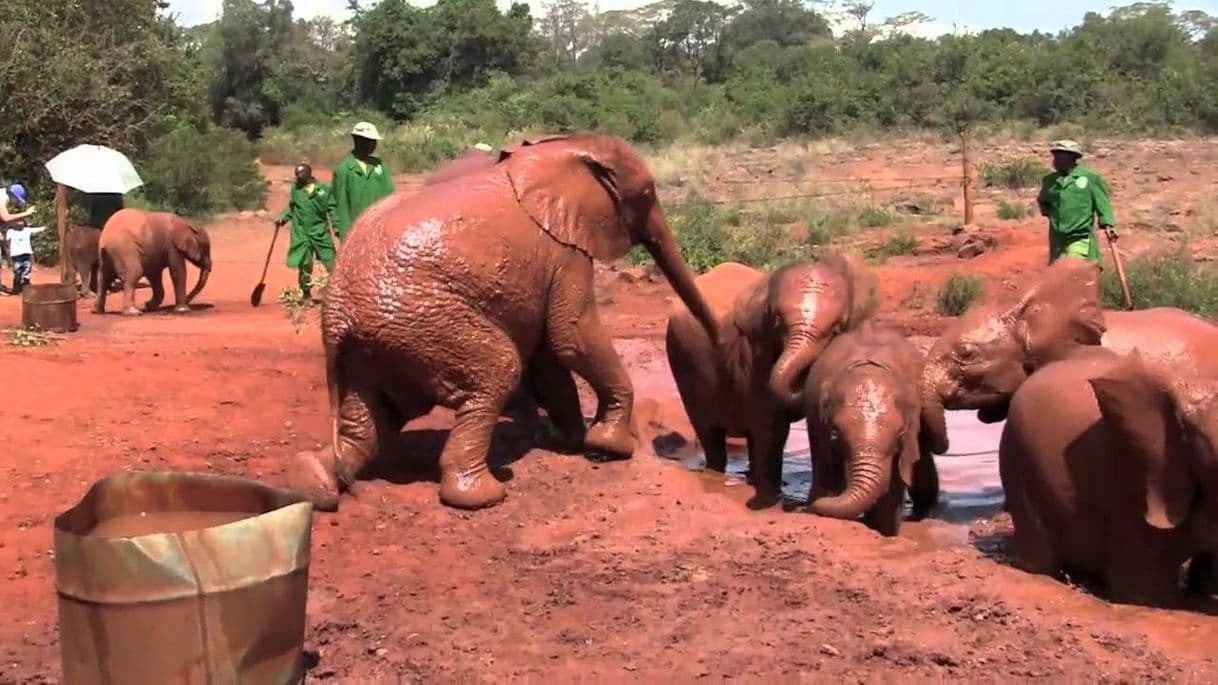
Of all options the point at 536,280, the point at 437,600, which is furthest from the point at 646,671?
the point at 536,280

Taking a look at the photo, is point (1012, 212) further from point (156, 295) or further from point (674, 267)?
point (674, 267)

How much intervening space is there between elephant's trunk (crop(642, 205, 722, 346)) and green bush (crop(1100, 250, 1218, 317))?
23.6ft

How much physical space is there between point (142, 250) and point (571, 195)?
9122 mm

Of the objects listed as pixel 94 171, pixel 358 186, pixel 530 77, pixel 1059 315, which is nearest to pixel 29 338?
pixel 358 186

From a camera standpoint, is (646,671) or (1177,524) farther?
(1177,524)

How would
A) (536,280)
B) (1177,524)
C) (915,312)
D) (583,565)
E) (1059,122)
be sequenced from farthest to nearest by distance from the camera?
(1059,122), (915,312), (536,280), (583,565), (1177,524)

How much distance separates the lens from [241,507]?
193 inches

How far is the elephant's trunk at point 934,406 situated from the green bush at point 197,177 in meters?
22.4

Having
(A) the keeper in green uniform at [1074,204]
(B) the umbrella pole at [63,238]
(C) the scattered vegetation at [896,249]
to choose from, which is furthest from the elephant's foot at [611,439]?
(C) the scattered vegetation at [896,249]

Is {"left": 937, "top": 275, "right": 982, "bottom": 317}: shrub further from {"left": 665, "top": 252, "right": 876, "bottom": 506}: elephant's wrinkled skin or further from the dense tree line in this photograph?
the dense tree line

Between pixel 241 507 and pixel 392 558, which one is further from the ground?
pixel 241 507

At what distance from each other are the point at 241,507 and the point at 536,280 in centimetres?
290

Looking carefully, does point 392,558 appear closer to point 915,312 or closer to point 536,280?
point 536,280

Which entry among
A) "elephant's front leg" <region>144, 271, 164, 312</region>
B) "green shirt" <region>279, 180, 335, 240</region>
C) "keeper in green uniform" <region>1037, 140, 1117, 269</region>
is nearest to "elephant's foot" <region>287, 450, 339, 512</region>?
"keeper in green uniform" <region>1037, 140, 1117, 269</region>
